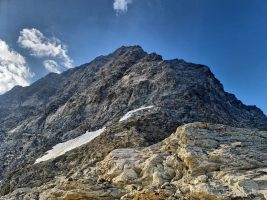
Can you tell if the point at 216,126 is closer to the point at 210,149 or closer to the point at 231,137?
the point at 231,137

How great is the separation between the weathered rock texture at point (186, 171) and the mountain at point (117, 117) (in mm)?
12934

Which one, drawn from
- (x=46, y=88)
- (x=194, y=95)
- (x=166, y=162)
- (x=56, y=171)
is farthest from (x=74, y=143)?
(x=46, y=88)

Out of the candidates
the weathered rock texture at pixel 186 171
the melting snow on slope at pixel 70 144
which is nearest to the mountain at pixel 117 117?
the melting snow on slope at pixel 70 144

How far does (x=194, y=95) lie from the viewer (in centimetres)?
7275

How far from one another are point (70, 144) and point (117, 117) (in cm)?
946

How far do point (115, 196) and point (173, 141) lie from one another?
327 inches

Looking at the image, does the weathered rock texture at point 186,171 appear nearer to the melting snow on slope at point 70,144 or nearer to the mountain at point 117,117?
the mountain at point 117,117

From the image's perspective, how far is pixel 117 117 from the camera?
7012 cm

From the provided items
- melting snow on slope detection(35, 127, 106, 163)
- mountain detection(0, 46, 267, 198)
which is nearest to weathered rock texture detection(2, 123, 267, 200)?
mountain detection(0, 46, 267, 198)

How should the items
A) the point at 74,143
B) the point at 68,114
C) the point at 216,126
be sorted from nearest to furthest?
1. the point at 216,126
2. the point at 74,143
3. the point at 68,114

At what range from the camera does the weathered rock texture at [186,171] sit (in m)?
25.0

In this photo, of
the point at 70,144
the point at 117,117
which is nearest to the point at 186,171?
the point at 70,144

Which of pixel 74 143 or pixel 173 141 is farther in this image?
pixel 74 143

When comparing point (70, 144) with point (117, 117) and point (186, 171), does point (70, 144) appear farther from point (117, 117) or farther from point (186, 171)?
point (186, 171)
